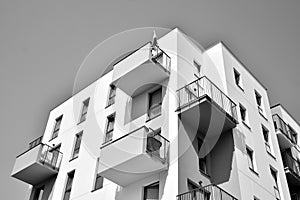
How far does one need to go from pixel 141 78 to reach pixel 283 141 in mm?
12269

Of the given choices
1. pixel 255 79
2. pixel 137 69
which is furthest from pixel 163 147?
pixel 255 79

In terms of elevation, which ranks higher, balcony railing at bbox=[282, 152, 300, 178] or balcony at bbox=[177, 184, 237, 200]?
balcony railing at bbox=[282, 152, 300, 178]

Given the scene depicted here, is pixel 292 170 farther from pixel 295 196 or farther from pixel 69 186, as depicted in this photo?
pixel 69 186

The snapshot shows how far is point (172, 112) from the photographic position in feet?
51.6

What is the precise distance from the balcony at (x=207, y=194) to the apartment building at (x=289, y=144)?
1009 cm

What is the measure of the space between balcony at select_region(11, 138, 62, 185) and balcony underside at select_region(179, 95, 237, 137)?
9.78 metres

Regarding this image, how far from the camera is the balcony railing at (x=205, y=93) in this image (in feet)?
52.0

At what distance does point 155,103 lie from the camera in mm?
17375

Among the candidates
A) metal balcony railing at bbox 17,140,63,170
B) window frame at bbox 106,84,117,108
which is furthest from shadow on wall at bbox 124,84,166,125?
metal balcony railing at bbox 17,140,63,170

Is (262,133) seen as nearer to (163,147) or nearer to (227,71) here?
(227,71)

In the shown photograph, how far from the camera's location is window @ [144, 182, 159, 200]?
1399 cm

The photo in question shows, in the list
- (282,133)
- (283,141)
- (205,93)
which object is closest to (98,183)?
(205,93)

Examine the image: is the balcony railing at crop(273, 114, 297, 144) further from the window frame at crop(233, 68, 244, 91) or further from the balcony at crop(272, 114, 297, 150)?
the window frame at crop(233, 68, 244, 91)

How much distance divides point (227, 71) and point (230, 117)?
4.47 metres
